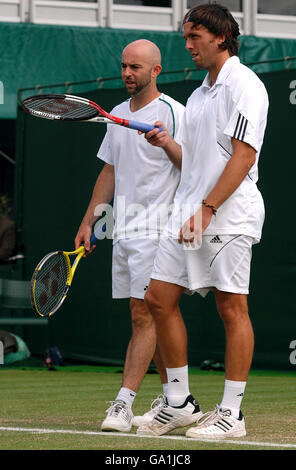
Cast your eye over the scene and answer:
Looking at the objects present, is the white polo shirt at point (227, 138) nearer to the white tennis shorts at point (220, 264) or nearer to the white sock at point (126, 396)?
the white tennis shorts at point (220, 264)

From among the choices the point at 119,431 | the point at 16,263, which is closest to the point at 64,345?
the point at 16,263

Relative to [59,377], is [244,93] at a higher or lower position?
higher

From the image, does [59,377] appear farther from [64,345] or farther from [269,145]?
[269,145]

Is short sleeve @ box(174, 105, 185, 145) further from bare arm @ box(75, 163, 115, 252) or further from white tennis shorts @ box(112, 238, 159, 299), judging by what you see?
white tennis shorts @ box(112, 238, 159, 299)

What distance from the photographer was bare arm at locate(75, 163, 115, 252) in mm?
6051

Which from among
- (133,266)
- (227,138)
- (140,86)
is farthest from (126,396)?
(140,86)

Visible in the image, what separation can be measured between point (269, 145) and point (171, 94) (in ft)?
4.45

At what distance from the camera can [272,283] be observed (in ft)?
32.6

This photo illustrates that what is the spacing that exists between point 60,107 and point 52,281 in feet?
2.99

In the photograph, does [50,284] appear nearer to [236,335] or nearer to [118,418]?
[118,418]

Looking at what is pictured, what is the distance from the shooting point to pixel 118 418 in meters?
5.46

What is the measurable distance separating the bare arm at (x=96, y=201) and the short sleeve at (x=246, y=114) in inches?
49.7

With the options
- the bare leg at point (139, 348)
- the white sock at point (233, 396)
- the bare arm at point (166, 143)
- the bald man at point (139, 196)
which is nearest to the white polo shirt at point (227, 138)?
the bare arm at point (166, 143)

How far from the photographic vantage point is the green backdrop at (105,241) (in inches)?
389
